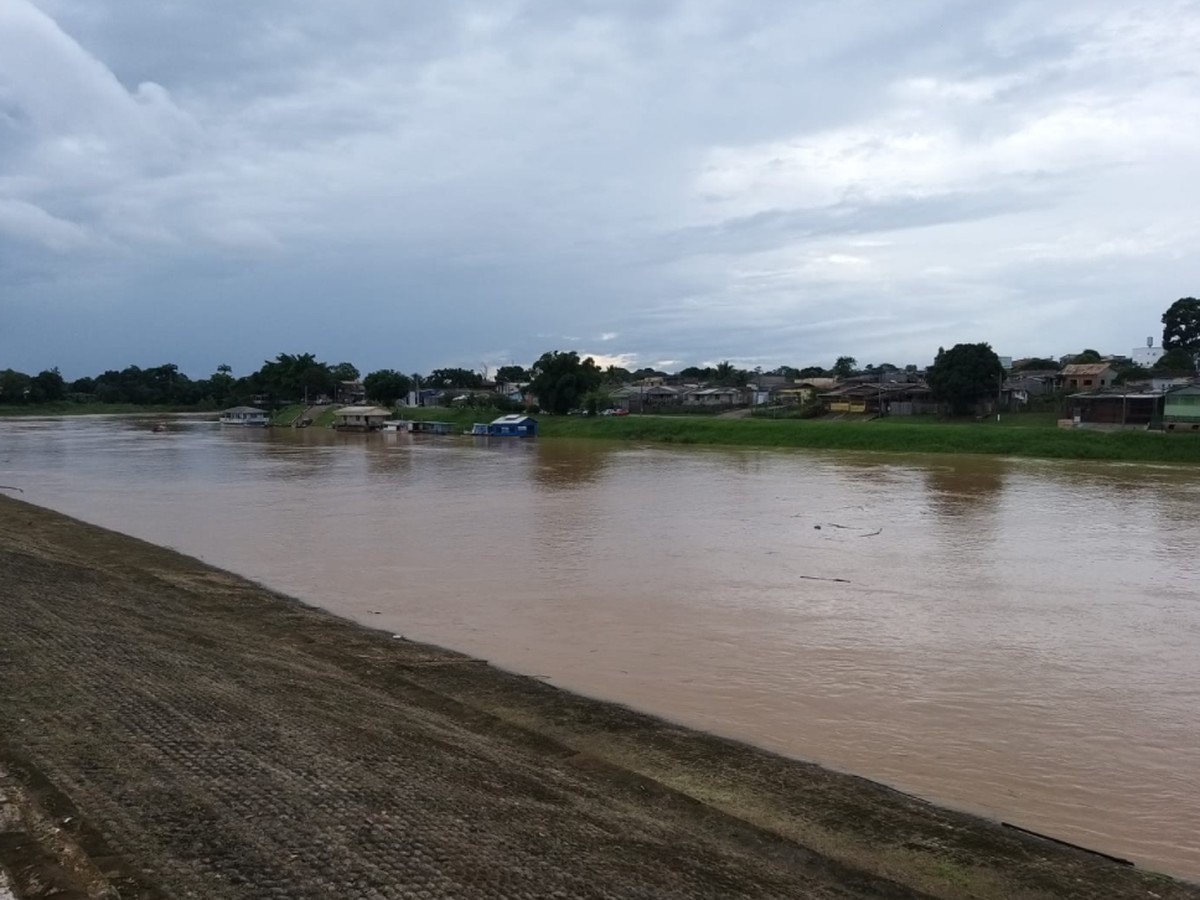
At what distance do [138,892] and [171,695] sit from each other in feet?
9.71

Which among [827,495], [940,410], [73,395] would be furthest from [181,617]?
[73,395]

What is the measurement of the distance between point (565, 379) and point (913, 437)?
28779 millimetres

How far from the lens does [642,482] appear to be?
2950cm

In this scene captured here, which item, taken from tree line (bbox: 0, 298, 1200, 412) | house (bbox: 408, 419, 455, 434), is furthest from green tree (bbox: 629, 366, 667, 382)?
house (bbox: 408, 419, 455, 434)

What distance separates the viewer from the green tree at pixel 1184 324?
240 ft

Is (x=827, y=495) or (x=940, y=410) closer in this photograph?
(x=827, y=495)

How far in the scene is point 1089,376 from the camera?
60.0m

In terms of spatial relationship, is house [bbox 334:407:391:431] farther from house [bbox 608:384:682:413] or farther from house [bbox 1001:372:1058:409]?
house [bbox 1001:372:1058:409]

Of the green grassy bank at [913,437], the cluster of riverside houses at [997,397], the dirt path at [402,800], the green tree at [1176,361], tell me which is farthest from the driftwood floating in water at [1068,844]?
the green tree at [1176,361]

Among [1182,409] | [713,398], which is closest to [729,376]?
[713,398]

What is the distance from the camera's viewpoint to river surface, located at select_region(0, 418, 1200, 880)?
691 cm

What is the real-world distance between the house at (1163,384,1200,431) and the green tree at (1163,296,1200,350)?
38.3 metres

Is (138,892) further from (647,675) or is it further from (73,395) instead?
(73,395)

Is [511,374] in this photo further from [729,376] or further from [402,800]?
[402,800]
